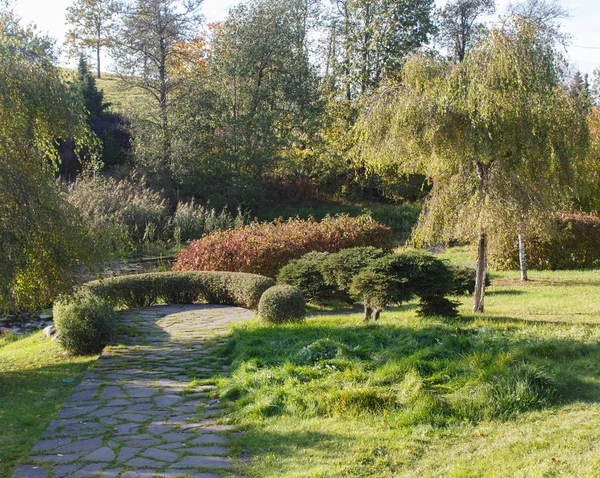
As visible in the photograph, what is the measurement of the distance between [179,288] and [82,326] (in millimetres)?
4231

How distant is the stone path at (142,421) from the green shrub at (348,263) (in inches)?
97.0

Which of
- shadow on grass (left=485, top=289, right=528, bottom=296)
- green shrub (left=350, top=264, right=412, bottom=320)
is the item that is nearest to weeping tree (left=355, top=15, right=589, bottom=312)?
green shrub (left=350, top=264, right=412, bottom=320)

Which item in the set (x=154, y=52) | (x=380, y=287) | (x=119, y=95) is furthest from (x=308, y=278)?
(x=119, y=95)

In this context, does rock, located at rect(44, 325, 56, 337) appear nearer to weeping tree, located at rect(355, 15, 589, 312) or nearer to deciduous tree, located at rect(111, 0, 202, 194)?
weeping tree, located at rect(355, 15, 589, 312)

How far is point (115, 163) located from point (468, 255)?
20.1 metres

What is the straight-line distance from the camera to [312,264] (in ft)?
39.6

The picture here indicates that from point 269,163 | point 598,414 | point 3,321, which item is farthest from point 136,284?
point 269,163

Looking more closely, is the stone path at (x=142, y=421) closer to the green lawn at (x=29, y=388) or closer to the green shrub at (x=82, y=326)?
the green lawn at (x=29, y=388)

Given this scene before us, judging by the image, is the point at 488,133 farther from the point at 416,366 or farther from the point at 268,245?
the point at 268,245

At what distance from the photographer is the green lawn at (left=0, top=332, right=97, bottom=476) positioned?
5398 millimetres

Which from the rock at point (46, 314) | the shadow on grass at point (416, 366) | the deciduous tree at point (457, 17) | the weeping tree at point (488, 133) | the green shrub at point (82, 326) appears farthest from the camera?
the deciduous tree at point (457, 17)

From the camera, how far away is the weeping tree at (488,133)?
871cm

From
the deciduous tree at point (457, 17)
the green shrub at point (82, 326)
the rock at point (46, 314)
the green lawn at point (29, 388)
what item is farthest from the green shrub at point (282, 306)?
the deciduous tree at point (457, 17)

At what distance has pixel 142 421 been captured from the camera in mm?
5773
